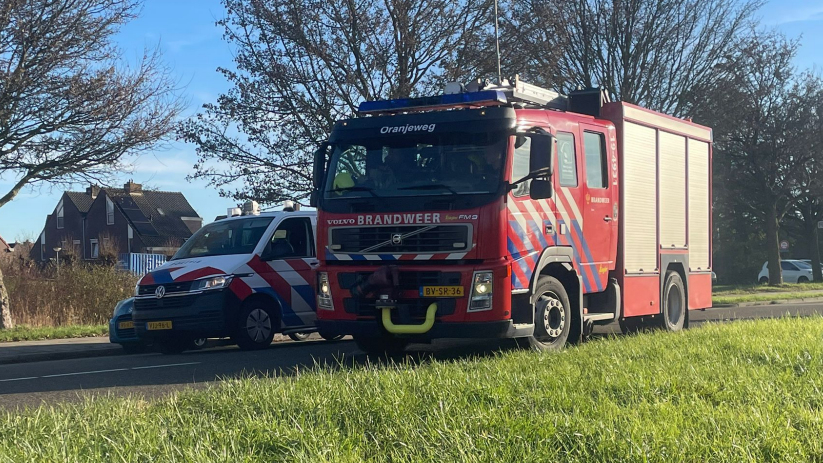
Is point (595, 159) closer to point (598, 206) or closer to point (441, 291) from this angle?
point (598, 206)

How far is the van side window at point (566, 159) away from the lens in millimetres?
9906

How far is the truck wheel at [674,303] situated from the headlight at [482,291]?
4529mm

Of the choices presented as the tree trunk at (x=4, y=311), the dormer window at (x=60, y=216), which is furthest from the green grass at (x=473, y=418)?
the dormer window at (x=60, y=216)

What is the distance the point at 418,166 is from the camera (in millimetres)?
9367

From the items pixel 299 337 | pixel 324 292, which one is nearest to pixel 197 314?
pixel 324 292

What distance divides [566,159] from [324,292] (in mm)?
3184

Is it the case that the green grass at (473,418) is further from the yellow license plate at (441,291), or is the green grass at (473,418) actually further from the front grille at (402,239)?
the front grille at (402,239)

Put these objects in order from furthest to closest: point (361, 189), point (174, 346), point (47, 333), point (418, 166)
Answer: point (47, 333) → point (174, 346) → point (361, 189) → point (418, 166)

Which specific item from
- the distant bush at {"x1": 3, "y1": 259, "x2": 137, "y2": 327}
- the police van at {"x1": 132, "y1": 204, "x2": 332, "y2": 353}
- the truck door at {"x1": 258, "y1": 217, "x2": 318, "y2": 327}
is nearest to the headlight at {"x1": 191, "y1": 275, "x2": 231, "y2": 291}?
the police van at {"x1": 132, "y1": 204, "x2": 332, "y2": 353}

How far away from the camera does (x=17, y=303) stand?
1838cm

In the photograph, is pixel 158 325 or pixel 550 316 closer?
pixel 550 316

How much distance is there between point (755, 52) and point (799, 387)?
28302 mm

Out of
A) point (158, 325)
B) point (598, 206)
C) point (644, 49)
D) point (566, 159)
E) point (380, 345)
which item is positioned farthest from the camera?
point (644, 49)

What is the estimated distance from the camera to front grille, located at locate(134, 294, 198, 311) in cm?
1195
